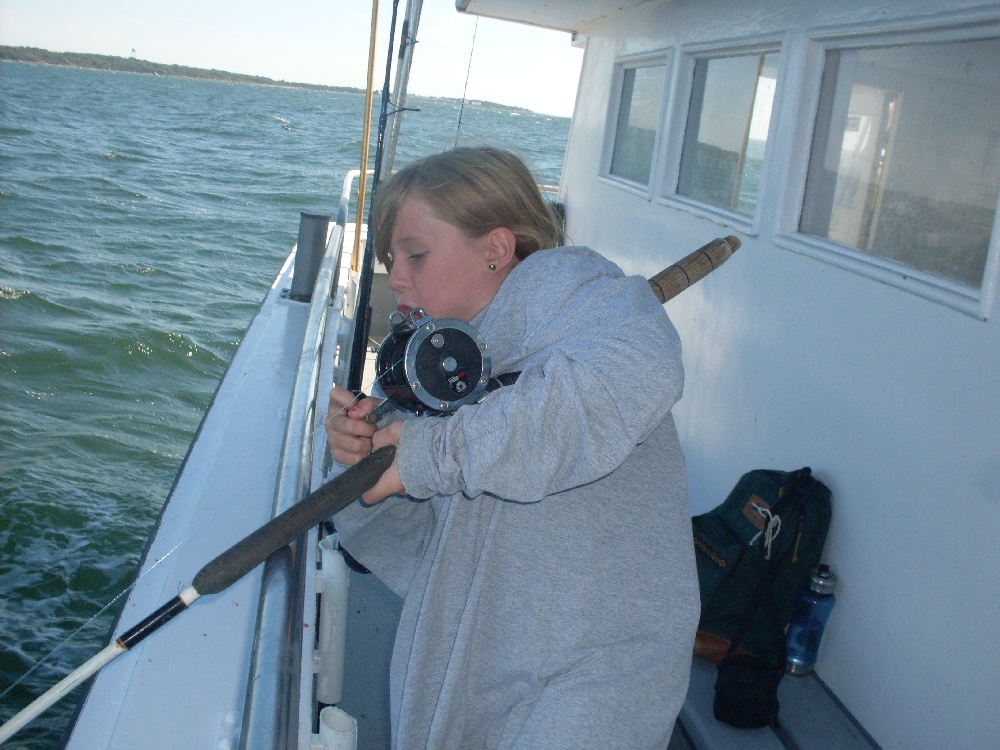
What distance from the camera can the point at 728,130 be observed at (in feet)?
15.1

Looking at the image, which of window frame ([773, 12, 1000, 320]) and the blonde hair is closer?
the blonde hair

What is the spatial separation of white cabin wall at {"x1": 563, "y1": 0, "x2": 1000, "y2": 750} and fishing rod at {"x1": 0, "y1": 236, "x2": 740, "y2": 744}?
17.9 inches

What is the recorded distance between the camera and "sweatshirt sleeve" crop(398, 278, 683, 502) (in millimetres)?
1178

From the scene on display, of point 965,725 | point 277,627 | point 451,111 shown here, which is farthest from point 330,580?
point 451,111

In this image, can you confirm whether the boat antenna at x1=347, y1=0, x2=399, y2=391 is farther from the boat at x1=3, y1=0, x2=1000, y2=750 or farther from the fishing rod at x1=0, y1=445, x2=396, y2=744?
the fishing rod at x1=0, y1=445, x2=396, y2=744

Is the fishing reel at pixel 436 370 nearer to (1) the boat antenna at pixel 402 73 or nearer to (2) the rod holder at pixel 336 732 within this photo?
(2) the rod holder at pixel 336 732

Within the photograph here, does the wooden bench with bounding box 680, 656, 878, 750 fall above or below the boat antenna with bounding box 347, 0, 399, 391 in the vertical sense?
below

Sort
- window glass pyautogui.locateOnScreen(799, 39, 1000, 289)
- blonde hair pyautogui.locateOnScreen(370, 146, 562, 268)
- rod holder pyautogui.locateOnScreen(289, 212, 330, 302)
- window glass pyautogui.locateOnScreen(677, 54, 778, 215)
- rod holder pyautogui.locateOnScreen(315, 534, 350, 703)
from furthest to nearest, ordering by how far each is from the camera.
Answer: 1. rod holder pyautogui.locateOnScreen(289, 212, 330, 302)
2. window glass pyautogui.locateOnScreen(677, 54, 778, 215)
3. window glass pyautogui.locateOnScreen(799, 39, 1000, 289)
4. rod holder pyautogui.locateOnScreen(315, 534, 350, 703)
5. blonde hair pyautogui.locateOnScreen(370, 146, 562, 268)

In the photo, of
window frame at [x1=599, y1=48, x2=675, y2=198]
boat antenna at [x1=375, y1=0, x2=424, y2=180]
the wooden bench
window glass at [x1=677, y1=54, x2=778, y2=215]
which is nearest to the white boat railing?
the wooden bench

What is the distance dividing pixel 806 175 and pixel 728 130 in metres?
1.06

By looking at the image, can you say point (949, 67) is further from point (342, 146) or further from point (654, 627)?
point (342, 146)

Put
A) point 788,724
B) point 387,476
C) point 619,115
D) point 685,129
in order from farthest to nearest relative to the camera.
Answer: point 619,115, point 685,129, point 788,724, point 387,476

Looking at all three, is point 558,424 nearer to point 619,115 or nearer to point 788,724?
point 788,724

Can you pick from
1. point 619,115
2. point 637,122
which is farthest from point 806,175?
point 619,115
